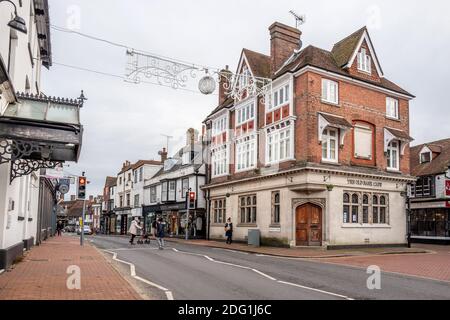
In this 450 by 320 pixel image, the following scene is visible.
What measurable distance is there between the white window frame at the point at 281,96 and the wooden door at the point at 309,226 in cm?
669

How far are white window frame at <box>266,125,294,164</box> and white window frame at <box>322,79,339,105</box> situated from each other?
280 centimetres

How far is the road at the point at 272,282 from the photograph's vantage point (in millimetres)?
9898

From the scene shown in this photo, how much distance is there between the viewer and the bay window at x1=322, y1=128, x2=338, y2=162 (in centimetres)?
2581

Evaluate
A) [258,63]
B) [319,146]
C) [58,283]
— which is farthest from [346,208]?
[58,283]

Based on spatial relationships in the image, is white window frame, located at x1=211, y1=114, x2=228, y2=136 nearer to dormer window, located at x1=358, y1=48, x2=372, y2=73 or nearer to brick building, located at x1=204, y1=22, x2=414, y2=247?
brick building, located at x1=204, y1=22, x2=414, y2=247

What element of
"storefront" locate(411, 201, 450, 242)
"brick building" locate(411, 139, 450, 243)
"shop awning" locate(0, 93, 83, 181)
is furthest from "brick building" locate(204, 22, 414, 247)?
"shop awning" locate(0, 93, 83, 181)

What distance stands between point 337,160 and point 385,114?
5.79 meters

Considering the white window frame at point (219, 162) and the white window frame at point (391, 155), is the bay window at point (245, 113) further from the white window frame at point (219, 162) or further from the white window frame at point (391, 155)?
the white window frame at point (391, 155)

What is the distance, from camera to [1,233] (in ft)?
37.1

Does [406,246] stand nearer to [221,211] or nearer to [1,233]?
[221,211]

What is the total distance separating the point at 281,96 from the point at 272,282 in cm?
1781
